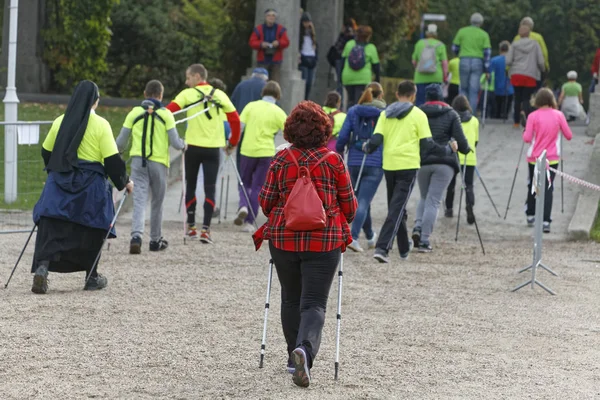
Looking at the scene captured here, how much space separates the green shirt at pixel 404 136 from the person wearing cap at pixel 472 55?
1015cm

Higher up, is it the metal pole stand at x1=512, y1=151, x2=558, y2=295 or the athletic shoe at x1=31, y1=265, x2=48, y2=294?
the metal pole stand at x1=512, y1=151, x2=558, y2=295

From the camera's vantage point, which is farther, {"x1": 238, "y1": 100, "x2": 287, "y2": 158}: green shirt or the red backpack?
{"x1": 238, "y1": 100, "x2": 287, "y2": 158}: green shirt

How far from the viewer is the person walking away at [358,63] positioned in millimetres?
21969

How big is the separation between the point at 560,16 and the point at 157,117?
104 ft

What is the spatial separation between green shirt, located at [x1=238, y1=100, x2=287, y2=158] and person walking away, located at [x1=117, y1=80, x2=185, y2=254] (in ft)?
6.42

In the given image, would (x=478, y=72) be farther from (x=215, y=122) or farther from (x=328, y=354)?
(x=328, y=354)

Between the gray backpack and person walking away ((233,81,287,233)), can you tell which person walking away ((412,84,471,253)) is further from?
the gray backpack

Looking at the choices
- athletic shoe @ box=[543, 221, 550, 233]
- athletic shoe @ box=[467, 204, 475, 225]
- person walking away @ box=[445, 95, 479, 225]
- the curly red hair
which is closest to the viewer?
the curly red hair

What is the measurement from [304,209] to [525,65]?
1596 cm

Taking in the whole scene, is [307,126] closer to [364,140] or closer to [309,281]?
[309,281]

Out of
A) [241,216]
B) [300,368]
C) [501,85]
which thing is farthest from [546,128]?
[501,85]

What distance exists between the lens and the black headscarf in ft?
34.3

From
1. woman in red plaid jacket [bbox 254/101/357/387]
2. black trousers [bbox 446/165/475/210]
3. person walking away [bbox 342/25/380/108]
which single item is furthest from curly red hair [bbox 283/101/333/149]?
person walking away [bbox 342/25/380/108]

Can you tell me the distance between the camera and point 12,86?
55.6 ft
